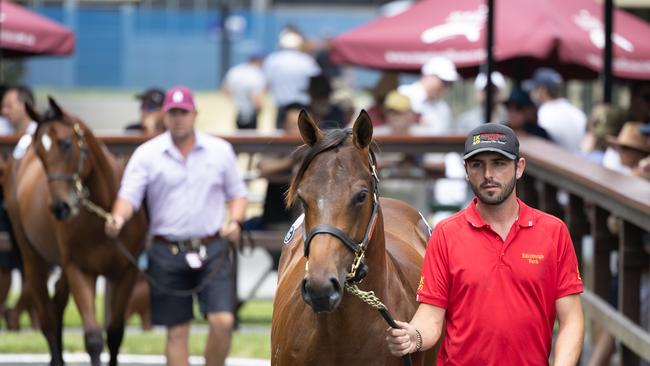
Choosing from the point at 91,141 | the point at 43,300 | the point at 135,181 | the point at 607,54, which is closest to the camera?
the point at 135,181

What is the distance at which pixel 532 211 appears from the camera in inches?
222

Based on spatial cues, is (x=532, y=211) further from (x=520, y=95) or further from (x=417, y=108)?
(x=417, y=108)

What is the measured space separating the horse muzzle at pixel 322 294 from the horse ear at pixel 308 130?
843 millimetres

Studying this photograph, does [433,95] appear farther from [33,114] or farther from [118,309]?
[33,114]

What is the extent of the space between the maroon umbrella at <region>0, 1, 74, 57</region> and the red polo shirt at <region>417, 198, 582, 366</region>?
38.0 feet

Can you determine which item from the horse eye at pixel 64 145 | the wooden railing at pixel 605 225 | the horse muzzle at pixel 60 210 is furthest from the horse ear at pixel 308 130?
the horse eye at pixel 64 145

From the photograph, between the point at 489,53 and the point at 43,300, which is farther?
the point at 489,53

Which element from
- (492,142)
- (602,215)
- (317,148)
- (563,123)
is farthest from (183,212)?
(563,123)

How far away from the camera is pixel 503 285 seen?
5512 millimetres

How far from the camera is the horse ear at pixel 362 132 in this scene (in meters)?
6.11

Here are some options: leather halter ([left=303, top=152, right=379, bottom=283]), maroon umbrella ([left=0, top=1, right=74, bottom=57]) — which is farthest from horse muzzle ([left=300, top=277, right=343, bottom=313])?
maroon umbrella ([left=0, top=1, right=74, bottom=57])

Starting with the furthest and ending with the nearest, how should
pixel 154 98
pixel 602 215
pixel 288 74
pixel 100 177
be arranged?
pixel 288 74, pixel 154 98, pixel 100 177, pixel 602 215

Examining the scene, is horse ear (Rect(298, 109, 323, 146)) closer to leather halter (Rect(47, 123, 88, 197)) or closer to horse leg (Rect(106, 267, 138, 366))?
leather halter (Rect(47, 123, 88, 197))

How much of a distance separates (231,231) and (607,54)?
11.1 feet
